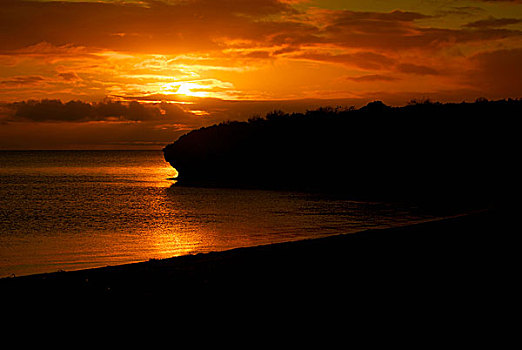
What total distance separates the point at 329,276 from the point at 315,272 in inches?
24.7

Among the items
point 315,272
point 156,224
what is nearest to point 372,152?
point 156,224

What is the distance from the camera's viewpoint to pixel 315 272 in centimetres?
1299

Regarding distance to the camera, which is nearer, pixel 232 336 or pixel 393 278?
pixel 232 336

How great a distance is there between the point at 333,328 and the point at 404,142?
63.6 m

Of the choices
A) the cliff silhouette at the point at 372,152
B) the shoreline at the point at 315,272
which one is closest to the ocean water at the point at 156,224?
the shoreline at the point at 315,272

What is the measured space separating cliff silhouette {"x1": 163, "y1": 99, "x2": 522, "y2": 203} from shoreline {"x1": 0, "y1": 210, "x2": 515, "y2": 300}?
1342 inches

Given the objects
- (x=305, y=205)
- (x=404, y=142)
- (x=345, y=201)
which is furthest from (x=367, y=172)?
(x=305, y=205)

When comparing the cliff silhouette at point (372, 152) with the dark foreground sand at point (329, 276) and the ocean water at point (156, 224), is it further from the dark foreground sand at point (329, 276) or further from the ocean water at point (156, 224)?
the dark foreground sand at point (329, 276)

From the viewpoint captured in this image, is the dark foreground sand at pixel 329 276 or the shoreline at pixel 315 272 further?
the shoreline at pixel 315 272

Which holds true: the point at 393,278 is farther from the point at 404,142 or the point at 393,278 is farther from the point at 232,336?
the point at 404,142

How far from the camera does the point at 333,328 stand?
8.80 m

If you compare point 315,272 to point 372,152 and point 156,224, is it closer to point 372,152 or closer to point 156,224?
point 156,224

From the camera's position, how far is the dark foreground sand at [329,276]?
35.4 feet

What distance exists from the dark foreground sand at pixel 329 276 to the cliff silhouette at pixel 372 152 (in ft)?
113
